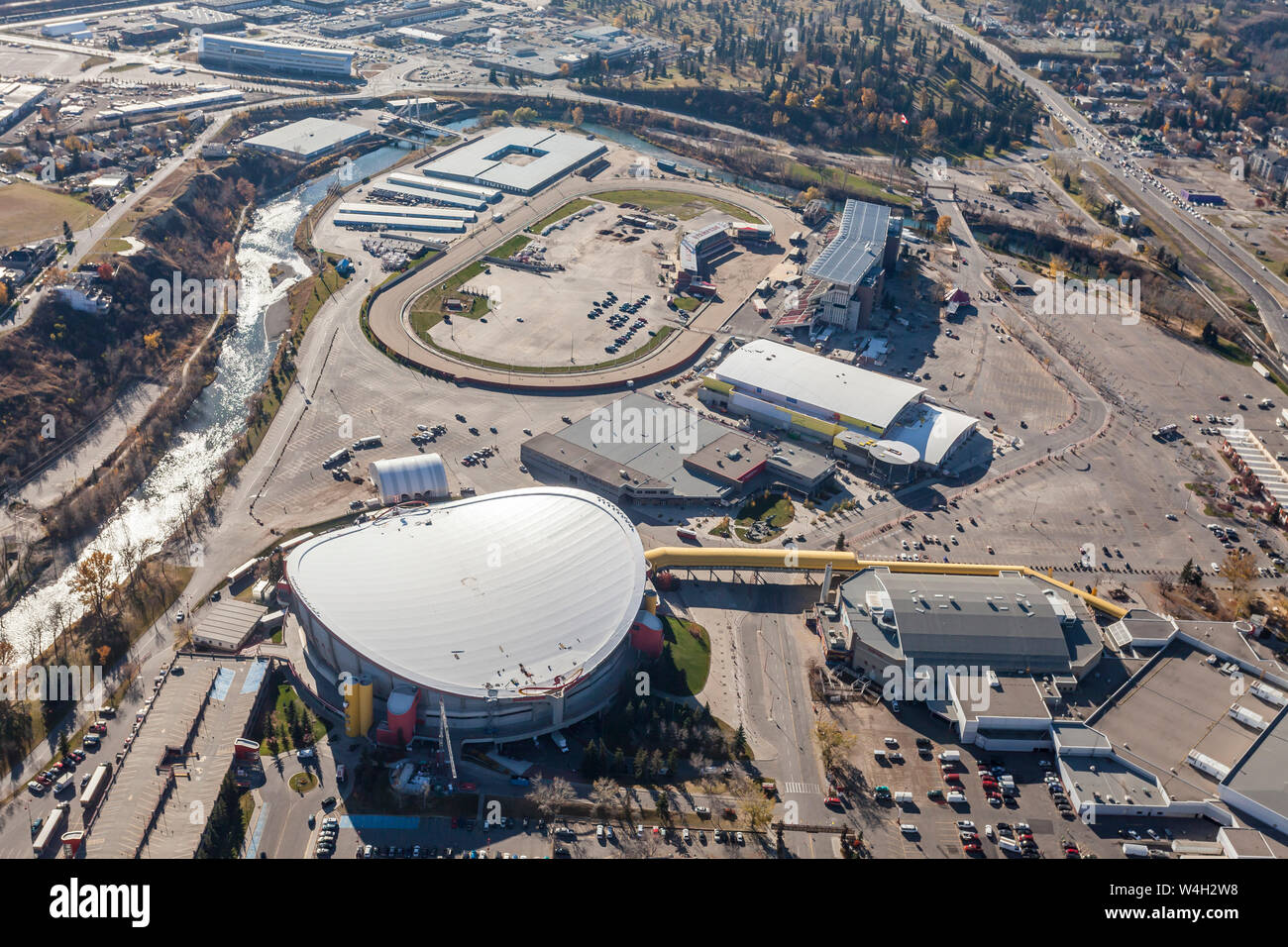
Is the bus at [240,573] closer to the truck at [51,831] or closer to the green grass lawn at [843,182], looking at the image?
the truck at [51,831]

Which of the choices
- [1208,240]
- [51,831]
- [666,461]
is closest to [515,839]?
[51,831]

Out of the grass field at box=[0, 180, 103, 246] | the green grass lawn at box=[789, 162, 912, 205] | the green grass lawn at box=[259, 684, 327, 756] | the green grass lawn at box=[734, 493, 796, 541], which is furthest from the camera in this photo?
the green grass lawn at box=[789, 162, 912, 205]

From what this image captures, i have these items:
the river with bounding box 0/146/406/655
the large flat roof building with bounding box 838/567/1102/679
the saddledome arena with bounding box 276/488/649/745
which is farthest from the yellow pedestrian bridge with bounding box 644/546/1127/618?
the river with bounding box 0/146/406/655

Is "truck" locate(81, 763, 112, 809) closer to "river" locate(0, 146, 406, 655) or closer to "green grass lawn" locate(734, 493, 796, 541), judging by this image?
"river" locate(0, 146, 406, 655)

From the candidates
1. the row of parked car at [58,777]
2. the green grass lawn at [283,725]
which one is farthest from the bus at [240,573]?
the row of parked car at [58,777]

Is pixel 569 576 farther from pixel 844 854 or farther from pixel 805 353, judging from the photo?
pixel 805 353

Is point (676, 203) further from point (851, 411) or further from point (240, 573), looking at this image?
point (240, 573)
